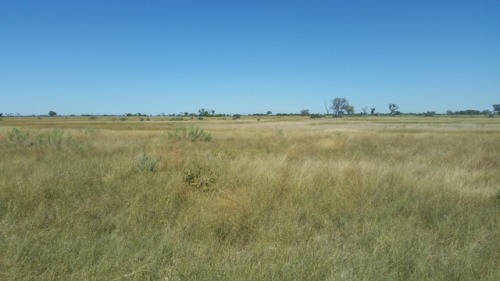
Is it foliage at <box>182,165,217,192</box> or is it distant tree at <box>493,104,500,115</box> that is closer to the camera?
foliage at <box>182,165,217,192</box>

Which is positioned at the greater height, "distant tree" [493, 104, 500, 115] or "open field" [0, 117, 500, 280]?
"distant tree" [493, 104, 500, 115]

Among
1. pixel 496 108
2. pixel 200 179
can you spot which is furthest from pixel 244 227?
pixel 496 108

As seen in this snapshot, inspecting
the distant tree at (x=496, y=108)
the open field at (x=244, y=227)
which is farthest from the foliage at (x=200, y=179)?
the distant tree at (x=496, y=108)

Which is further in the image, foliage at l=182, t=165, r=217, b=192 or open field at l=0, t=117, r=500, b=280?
foliage at l=182, t=165, r=217, b=192

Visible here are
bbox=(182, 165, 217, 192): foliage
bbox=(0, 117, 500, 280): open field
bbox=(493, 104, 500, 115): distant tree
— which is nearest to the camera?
bbox=(0, 117, 500, 280): open field

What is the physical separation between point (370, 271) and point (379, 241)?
30.3 inches

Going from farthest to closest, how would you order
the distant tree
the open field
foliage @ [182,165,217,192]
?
the distant tree
foliage @ [182,165,217,192]
the open field

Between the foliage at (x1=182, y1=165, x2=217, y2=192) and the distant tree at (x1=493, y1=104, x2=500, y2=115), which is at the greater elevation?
the distant tree at (x1=493, y1=104, x2=500, y2=115)

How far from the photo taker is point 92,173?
277 inches

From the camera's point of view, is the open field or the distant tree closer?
the open field

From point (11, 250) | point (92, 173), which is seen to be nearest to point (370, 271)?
point (11, 250)

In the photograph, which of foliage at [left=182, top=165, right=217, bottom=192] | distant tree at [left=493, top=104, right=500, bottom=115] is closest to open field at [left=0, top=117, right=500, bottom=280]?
foliage at [left=182, top=165, right=217, bottom=192]

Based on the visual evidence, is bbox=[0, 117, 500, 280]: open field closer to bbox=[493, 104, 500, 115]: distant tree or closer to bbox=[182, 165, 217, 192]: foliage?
bbox=[182, 165, 217, 192]: foliage

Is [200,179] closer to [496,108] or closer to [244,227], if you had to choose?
[244,227]
